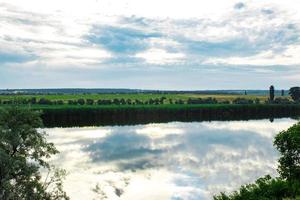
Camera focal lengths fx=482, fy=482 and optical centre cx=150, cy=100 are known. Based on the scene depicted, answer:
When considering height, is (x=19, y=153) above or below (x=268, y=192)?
above

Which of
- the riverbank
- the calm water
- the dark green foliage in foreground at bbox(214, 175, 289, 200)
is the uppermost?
the dark green foliage in foreground at bbox(214, 175, 289, 200)

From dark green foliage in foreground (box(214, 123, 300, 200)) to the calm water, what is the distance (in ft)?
37.6

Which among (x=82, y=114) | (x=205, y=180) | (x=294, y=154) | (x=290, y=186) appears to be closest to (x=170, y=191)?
(x=205, y=180)

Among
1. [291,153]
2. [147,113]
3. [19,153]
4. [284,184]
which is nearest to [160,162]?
Result: [19,153]

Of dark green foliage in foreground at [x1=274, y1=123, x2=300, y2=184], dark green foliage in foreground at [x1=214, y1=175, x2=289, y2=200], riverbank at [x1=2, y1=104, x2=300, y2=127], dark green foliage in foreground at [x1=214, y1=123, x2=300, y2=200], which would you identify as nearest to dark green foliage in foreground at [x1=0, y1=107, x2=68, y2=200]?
dark green foliage in foreground at [x1=214, y1=123, x2=300, y2=200]

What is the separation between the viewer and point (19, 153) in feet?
98.5

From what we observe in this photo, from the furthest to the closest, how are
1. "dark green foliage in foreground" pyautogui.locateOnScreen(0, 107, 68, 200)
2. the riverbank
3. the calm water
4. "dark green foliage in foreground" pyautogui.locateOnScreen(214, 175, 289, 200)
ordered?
the riverbank < the calm water < "dark green foliage in foreground" pyautogui.locateOnScreen(0, 107, 68, 200) < "dark green foliage in foreground" pyautogui.locateOnScreen(214, 175, 289, 200)

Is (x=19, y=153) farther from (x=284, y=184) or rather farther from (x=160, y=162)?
(x=160, y=162)

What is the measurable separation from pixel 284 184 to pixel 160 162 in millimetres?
36517

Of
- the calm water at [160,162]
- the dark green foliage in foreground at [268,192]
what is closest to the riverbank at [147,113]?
the calm water at [160,162]

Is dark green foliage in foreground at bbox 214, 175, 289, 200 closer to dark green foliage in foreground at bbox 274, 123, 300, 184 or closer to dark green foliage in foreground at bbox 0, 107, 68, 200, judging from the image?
dark green foliage in foreground at bbox 274, 123, 300, 184

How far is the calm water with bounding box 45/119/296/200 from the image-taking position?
40906 mm

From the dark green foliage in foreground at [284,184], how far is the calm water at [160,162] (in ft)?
Answer: 37.6

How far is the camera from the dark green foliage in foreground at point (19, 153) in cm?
2797
